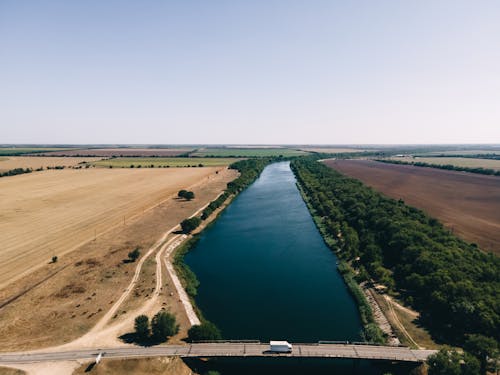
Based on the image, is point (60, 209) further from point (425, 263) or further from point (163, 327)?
point (425, 263)

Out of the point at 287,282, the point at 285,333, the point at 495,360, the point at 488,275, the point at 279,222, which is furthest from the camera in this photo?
the point at 279,222

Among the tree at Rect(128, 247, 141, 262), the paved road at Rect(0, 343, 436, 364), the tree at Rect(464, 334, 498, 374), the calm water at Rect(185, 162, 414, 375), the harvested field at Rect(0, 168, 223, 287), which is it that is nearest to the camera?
the tree at Rect(464, 334, 498, 374)

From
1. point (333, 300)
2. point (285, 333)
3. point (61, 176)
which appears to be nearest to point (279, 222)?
point (333, 300)

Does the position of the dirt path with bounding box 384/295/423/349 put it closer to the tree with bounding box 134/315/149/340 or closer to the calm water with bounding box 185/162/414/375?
the calm water with bounding box 185/162/414/375

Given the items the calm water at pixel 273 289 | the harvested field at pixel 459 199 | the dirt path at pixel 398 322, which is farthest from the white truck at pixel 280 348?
the harvested field at pixel 459 199

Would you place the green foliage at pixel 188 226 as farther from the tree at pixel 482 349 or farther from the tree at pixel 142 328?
the tree at pixel 482 349

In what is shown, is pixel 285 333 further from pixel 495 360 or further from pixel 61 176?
pixel 61 176

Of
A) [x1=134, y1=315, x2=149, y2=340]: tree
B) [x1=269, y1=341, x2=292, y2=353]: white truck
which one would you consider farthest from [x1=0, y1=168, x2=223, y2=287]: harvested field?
[x1=269, y1=341, x2=292, y2=353]: white truck
